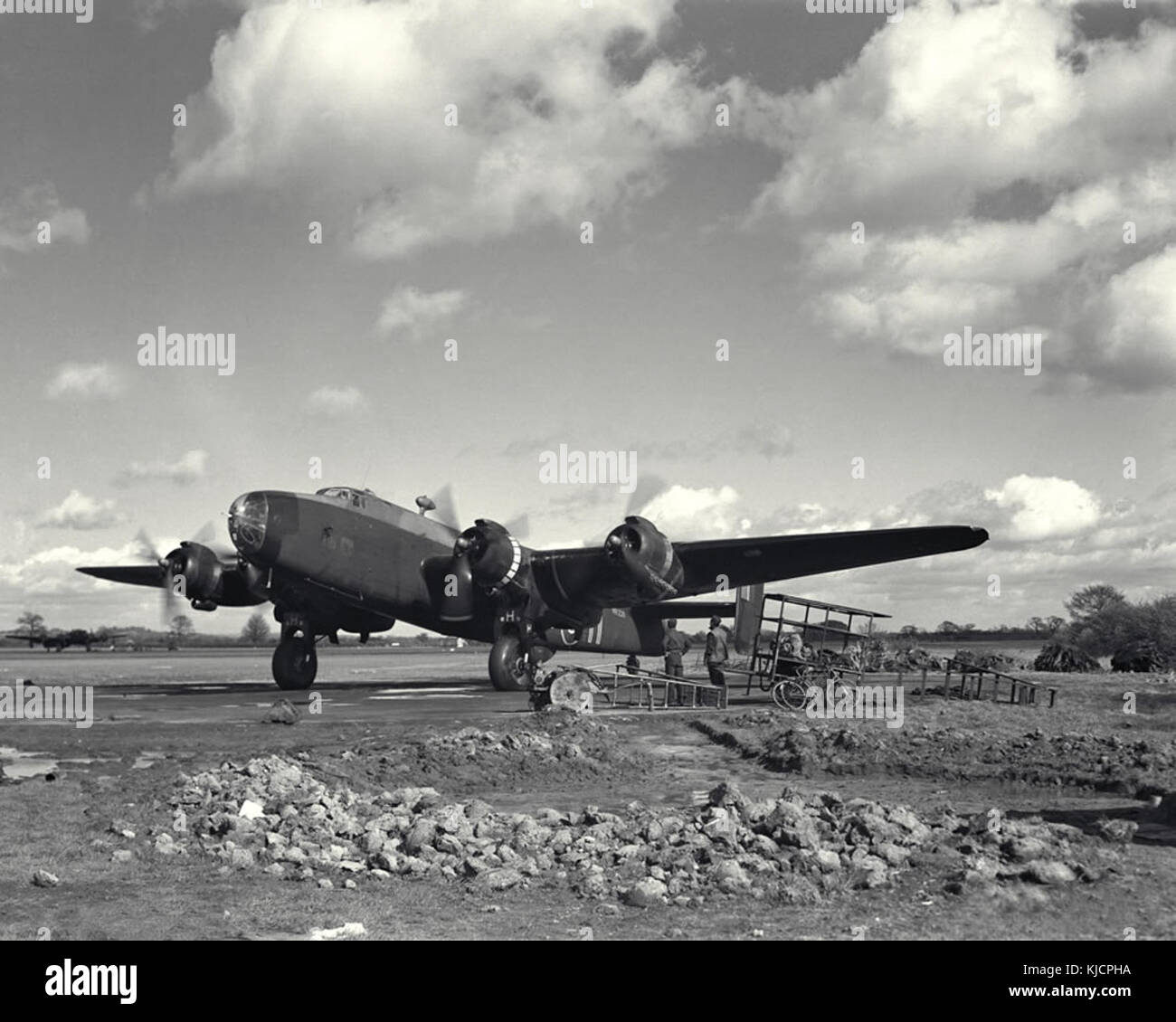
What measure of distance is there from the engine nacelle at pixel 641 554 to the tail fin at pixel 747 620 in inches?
117

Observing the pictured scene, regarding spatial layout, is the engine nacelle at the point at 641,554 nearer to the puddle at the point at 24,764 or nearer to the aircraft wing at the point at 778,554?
the aircraft wing at the point at 778,554

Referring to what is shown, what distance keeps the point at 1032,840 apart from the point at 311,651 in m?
23.0

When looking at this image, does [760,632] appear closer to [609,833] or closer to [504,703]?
[504,703]

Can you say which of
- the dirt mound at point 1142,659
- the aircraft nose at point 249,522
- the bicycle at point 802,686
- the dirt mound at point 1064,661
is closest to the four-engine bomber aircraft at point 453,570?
the aircraft nose at point 249,522

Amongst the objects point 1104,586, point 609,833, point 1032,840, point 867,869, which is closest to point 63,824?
point 609,833

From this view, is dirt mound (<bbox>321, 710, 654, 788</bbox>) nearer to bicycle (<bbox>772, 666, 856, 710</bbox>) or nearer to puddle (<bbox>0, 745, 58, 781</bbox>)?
puddle (<bbox>0, 745, 58, 781</bbox>)

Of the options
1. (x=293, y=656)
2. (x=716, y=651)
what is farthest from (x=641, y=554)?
(x=293, y=656)

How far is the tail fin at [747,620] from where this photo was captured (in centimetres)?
2661

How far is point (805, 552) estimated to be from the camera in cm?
2672

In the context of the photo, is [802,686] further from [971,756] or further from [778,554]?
[971,756]

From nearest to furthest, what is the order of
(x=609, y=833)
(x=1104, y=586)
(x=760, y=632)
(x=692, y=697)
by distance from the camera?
1. (x=609, y=833)
2. (x=692, y=697)
3. (x=760, y=632)
4. (x=1104, y=586)

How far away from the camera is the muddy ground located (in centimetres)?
711

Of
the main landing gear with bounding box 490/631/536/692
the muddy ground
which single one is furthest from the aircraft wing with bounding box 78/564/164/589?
the muddy ground

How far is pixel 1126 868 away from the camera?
796 cm
